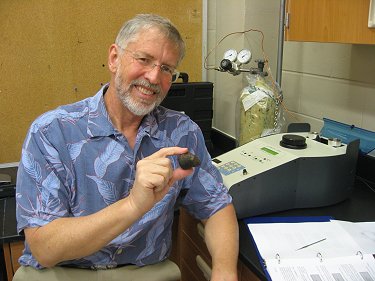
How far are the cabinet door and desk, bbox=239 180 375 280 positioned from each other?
54 cm

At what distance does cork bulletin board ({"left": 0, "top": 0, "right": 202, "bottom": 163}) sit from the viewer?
5.79 feet

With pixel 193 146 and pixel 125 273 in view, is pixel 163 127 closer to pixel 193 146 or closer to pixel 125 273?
pixel 193 146

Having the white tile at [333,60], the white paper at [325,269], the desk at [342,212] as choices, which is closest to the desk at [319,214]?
the desk at [342,212]

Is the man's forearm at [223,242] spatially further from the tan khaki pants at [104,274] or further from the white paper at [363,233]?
the white paper at [363,233]

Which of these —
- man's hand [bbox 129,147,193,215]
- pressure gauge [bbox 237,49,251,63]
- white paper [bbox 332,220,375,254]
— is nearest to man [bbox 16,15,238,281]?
man's hand [bbox 129,147,193,215]

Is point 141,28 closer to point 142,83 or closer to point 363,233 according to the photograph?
point 142,83

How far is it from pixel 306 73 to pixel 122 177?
102 centimetres

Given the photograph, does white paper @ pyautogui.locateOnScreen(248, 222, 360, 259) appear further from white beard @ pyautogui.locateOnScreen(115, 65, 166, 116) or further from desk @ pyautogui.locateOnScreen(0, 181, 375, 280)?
white beard @ pyautogui.locateOnScreen(115, 65, 166, 116)

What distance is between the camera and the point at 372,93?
144cm

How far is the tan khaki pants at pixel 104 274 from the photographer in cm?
110

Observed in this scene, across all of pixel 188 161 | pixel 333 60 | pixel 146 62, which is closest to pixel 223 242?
pixel 188 161

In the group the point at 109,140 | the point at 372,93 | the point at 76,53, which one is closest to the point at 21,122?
the point at 76,53

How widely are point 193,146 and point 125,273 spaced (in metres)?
0.44

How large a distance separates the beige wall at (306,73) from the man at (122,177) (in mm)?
682
